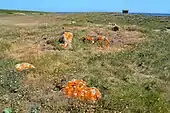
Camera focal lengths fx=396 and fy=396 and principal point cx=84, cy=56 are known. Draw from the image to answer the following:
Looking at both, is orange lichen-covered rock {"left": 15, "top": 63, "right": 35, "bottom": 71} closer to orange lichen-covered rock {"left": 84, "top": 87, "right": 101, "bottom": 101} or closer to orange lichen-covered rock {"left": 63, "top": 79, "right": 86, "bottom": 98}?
orange lichen-covered rock {"left": 63, "top": 79, "right": 86, "bottom": 98}

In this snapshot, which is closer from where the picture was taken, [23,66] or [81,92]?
[81,92]

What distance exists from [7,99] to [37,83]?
8.06 feet

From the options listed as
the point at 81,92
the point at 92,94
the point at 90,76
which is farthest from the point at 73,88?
the point at 90,76

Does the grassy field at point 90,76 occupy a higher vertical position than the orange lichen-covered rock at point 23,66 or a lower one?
lower

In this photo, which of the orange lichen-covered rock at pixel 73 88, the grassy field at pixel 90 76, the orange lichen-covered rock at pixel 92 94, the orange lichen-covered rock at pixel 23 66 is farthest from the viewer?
the orange lichen-covered rock at pixel 23 66

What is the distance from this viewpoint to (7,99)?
1527 cm

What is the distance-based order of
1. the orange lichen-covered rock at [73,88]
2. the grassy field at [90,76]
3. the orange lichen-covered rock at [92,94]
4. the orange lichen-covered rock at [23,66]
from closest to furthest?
the grassy field at [90,76]
the orange lichen-covered rock at [92,94]
the orange lichen-covered rock at [73,88]
the orange lichen-covered rock at [23,66]

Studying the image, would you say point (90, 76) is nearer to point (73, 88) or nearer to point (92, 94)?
point (73, 88)

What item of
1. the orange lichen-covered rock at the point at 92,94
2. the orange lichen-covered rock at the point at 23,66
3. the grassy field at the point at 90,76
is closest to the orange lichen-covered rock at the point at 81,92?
the orange lichen-covered rock at the point at 92,94

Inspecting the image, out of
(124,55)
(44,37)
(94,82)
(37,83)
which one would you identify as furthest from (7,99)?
(44,37)

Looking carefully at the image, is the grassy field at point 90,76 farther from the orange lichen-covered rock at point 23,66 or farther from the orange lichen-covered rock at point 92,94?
the orange lichen-covered rock at point 23,66

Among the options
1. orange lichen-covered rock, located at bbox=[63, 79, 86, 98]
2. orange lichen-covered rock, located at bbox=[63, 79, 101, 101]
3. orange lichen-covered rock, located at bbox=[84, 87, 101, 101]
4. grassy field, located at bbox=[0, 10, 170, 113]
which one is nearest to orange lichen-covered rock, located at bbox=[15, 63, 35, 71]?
grassy field, located at bbox=[0, 10, 170, 113]

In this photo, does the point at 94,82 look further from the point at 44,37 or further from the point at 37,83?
the point at 44,37

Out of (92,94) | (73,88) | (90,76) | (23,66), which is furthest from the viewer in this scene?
(23,66)
